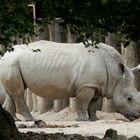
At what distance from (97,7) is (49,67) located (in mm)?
7182

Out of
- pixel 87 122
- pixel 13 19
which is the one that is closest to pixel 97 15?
pixel 13 19

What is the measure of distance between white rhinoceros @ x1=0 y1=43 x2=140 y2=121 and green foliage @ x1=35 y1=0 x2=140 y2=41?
6.41 m

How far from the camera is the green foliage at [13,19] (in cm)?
348

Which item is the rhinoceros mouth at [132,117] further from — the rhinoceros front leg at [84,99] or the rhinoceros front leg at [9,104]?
the rhinoceros front leg at [9,104]

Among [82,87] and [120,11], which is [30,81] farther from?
[120,11]

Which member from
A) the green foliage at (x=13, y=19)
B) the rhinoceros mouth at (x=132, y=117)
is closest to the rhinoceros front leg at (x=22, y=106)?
the rhinoceros mouth at (x=132, y=117)

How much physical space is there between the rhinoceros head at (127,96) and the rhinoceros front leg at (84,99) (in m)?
0.42

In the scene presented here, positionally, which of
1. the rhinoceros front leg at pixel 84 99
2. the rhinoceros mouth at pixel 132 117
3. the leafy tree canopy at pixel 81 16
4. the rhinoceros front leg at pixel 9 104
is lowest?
the rhinoceros front leg at pixel 9 104

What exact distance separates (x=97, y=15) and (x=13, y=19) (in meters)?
0.52

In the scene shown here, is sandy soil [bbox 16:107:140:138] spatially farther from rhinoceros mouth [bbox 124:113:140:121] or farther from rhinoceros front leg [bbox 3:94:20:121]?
rhinoceros front leg [bbox 3:94:20:121]

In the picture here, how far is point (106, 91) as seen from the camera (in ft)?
35.3

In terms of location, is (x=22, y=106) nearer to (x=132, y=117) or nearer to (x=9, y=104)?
(x=9, y=104)

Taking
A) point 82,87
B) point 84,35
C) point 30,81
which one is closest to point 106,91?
point 82,87

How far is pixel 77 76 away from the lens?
10.8 metres
